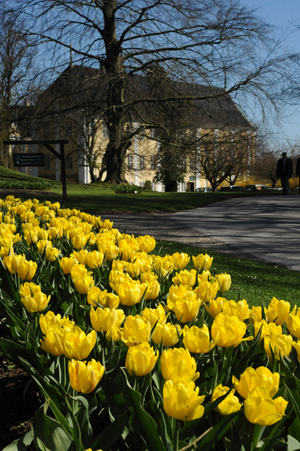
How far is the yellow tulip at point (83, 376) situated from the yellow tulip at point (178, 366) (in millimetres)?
178

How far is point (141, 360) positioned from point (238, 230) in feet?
33.6

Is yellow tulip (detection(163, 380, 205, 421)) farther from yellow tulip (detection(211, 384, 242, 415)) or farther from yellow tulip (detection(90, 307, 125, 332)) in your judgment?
yellow tulip (detection(90, 307, 125, 332))

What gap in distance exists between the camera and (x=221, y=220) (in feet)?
43.4

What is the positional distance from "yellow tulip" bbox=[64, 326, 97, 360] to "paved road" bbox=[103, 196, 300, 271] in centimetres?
492

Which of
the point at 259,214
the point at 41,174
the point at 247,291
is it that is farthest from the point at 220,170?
the point at 247,291

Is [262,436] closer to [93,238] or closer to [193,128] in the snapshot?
[93,238]

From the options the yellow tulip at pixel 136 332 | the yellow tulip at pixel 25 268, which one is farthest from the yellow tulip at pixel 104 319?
the yellow tulip at pixel 25 268

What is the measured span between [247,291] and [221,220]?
8.16 meters

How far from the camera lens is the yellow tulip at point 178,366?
1.14 metres

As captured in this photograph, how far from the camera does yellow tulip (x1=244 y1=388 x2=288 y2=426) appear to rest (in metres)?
1.03

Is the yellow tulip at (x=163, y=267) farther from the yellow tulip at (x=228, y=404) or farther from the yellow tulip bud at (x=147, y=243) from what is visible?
the yellow tulip at (x=228, y=404)

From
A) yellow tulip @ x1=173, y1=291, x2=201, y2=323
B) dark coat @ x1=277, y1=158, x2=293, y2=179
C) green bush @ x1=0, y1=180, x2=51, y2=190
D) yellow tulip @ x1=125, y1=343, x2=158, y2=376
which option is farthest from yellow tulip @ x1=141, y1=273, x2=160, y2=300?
dark coat @ x1=277, y1=158, x2=293, y2=179

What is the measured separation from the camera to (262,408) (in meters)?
1.03

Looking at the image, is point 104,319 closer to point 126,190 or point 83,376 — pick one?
point 83,376
